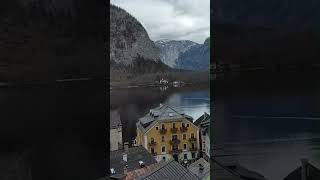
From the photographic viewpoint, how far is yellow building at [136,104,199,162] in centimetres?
188

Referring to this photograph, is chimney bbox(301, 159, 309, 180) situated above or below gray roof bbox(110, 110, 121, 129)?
below

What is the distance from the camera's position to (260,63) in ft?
4.25

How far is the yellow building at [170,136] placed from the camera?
1.88 meters

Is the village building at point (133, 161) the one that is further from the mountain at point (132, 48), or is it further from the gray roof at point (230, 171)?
the gray roof at point (230, 171)

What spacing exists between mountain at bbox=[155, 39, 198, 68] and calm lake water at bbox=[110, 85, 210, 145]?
23 centimetres

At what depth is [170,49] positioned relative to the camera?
2.22m

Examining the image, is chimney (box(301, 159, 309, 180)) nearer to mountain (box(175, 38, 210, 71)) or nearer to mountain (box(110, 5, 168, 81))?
mountain (box(175, 38, 210, 71))

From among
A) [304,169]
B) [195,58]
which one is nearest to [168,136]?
[195,58]

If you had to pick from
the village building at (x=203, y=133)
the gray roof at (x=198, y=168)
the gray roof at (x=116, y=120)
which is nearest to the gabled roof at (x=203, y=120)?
the village building at (x=203, y=133)
